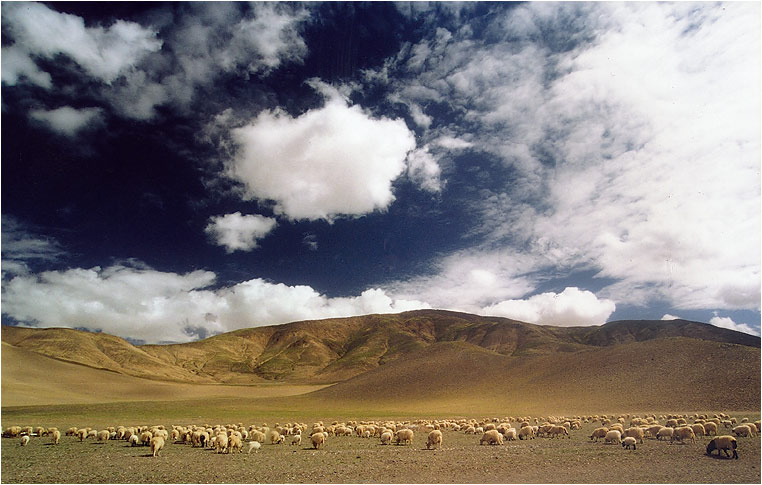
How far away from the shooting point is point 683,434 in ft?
84.5

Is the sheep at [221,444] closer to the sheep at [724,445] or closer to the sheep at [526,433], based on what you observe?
the sheep at [526,433]

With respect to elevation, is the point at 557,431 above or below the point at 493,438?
below

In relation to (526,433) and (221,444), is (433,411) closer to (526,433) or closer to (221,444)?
(526,433)

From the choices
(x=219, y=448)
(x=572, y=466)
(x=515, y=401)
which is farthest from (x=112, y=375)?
(x=572, y=466)

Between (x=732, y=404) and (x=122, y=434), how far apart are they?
6992 cm

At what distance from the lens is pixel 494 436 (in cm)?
2670

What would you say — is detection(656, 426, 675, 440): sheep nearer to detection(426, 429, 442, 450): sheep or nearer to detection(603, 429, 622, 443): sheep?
detection(603, 429, 622, 443): sheep

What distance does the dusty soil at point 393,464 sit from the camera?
16.5m

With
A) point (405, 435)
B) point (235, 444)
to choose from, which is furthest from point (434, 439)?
point (235, 444)

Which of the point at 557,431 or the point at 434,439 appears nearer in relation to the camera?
the point at 434,439

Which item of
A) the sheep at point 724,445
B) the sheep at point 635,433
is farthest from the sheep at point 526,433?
the sheep at point 724,445

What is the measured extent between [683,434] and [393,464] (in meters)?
18.0

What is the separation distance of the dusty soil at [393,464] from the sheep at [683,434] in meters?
0.68

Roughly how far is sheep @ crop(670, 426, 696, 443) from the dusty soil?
677 millimetres
